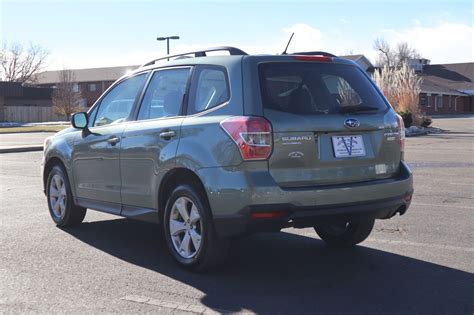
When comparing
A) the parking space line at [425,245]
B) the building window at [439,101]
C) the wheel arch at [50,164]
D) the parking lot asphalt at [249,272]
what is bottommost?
the parking lot asphalt at [249,272]

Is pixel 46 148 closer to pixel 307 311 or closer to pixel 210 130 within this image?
pixel 210 130

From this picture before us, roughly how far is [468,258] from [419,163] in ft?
31.0

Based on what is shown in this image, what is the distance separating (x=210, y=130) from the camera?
193 inches

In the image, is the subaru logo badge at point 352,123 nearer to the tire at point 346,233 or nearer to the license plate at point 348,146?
the license plate at point 348,146

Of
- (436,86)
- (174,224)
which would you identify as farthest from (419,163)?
(436,86)

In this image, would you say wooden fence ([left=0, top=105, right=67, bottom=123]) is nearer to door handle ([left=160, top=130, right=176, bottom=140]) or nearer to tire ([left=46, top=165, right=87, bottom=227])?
tire ([left=46, top=165, right=87, bottom=227])

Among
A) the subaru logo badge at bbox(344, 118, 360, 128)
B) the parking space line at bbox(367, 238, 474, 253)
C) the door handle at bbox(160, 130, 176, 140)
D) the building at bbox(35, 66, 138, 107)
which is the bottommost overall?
the parking space line at bbox(367, 238, 474, 253)

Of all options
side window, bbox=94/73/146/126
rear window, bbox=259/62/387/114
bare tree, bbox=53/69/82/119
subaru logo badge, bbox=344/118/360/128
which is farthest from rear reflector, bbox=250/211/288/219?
bare tree, bbox=53/69/82/119

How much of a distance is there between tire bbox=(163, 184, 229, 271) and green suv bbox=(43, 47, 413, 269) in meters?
0.01

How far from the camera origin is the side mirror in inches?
262

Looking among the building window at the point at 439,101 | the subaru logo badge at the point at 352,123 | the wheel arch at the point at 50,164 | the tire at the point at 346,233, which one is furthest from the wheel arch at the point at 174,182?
the building window at the point at 439,101

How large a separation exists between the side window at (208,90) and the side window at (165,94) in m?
0.19

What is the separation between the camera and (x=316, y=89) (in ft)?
16.9

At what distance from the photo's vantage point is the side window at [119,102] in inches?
246
